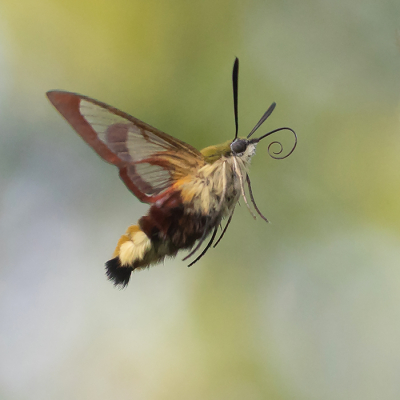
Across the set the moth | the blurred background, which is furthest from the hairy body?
the blurred background

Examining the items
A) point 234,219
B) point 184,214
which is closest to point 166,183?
point 184,214

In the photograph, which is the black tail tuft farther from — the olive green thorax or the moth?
the olive green thorax

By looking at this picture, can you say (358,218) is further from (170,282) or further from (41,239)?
(41,239)

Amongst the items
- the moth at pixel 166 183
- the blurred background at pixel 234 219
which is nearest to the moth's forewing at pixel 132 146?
the moth at pixel 166 183

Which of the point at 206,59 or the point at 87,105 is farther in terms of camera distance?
the point at 206,59

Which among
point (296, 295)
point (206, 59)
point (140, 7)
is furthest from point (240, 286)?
point (140, 7)

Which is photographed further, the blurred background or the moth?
the blurred background

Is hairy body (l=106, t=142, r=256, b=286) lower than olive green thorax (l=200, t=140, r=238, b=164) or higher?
lower

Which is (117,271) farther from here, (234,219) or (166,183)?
(234,219)
